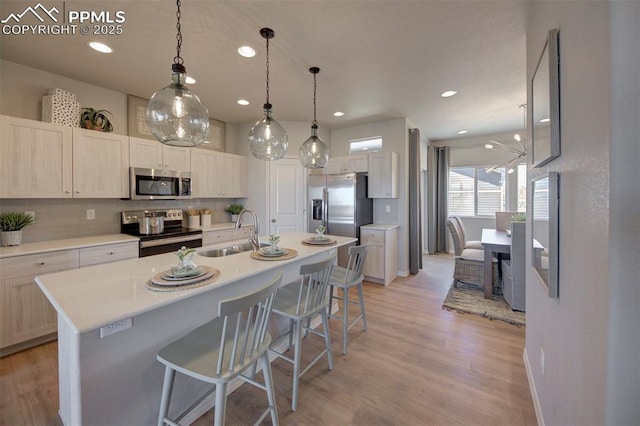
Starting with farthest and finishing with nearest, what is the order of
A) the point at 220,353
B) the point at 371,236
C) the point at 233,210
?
the point at 233,210
the point at 371,236
the point at 220,353

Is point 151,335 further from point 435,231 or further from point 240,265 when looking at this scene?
point 435,231

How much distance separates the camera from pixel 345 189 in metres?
4.41

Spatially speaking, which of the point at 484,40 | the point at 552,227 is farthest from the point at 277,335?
the point at 484,40

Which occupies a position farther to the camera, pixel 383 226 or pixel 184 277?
pixel 383 226

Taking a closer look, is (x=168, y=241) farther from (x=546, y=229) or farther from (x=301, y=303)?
(x=546, y=229)

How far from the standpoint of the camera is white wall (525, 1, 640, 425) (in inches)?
27.2

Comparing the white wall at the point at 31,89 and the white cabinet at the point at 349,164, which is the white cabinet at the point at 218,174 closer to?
the white wall at the point at 31,89

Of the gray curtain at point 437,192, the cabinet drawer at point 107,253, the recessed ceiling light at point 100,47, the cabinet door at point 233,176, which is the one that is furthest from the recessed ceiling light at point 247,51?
the gray curtain at point 437,192

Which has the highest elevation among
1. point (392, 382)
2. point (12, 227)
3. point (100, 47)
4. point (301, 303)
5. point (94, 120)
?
point (100, 47)

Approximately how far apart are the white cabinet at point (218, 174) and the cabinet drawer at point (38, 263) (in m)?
1.78

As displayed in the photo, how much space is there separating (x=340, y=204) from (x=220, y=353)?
11.4 ft

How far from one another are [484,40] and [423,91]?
1.12 meters

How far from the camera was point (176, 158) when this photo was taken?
3.81 metres

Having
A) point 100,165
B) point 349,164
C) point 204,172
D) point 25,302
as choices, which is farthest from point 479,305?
point 100,165
